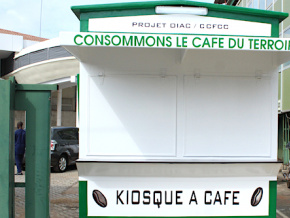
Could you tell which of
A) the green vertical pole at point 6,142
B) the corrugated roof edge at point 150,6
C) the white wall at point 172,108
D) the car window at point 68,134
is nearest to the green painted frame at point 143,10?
the corrugated roof edge at point 150,6

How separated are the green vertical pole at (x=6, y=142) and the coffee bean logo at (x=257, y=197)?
2.85 meters

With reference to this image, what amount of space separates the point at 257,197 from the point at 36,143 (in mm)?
2793

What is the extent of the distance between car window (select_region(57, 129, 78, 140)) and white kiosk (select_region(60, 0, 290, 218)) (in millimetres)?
8140

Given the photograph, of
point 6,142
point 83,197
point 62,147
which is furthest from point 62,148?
point 6,142

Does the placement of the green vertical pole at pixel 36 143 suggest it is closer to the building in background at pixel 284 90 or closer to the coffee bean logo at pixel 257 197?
the coffee bean logo at pixel 257 197

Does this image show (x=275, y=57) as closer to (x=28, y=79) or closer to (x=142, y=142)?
(x=142, y=142)

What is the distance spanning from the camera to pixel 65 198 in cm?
762

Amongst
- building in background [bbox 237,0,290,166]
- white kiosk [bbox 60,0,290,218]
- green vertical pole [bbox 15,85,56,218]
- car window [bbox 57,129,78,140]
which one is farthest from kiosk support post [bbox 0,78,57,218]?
building in background [bbox 237,0,290,166]

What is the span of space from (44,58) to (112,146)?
821 inches

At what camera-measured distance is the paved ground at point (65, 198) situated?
647 centimetres

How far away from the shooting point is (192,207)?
13.8ft

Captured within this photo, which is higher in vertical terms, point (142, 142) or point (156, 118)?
point (156, 118)

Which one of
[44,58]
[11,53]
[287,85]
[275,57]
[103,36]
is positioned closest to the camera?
[103,36]

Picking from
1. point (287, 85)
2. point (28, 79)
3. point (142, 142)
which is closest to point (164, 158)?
point (142, 142)
